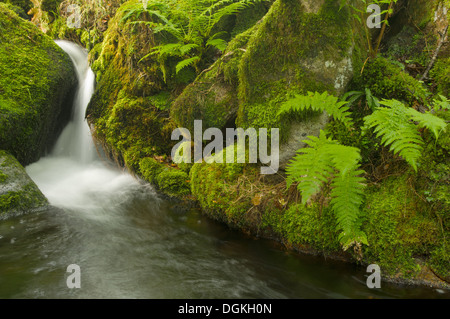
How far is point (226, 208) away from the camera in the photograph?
13.8 feet

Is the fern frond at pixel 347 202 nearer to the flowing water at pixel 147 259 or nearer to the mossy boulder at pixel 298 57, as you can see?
the flowing water at pixel 147 259

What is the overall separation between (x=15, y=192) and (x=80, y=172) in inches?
68.9

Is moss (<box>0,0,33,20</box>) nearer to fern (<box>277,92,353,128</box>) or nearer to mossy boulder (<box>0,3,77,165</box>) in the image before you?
mossy boulder (<box>0,3,77,165</box>)

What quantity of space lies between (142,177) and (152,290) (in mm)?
3028

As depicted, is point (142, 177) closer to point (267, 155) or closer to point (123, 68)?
point (123, 68)

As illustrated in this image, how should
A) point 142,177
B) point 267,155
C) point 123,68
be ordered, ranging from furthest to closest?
1. point 123,68
2. point 142,177
3. point 267,155

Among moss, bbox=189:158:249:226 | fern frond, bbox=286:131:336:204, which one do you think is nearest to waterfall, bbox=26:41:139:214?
moss, bbox=189:158:249:226

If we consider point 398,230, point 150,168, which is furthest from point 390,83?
point 150,168

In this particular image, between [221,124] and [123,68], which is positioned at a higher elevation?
[123,68]

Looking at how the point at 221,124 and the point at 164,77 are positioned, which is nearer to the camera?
the point at 221,124

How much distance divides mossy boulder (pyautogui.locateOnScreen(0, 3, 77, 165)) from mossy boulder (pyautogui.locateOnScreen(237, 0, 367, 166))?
441 centimetres

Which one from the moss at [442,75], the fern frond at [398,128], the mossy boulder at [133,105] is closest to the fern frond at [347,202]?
the fern frond at [398,128]

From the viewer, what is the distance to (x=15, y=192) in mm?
4754

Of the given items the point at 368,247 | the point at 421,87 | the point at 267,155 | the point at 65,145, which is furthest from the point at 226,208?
the point at 65,145
